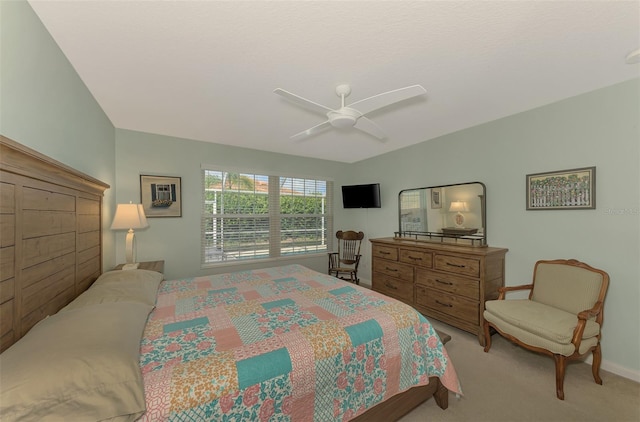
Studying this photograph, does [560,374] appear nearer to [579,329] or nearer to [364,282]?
[579,329]

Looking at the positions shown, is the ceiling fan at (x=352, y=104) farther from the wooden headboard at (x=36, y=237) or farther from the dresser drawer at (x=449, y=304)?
the dresser drawer at (x=449, y=304)

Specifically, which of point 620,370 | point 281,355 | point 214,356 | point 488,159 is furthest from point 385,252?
point 214,356

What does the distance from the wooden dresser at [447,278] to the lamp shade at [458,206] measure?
542 mm

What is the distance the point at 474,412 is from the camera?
1.79m

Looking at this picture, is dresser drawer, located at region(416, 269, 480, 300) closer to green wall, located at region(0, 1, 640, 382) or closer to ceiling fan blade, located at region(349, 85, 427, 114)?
green wall, located at region(0, 1, 640, 382)

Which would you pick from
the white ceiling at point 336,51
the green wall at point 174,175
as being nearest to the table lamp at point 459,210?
the white ceiling at point 336,51

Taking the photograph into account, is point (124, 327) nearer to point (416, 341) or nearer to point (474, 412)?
point (416, 341)

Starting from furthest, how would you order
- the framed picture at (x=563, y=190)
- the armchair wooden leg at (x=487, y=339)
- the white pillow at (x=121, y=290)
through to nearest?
the armchair wooden leg at (x=487, y=339) < the framed picture at (x=563, y=190) < the white pillow at (x=121, y=290)

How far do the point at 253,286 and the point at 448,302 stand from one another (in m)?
2.33

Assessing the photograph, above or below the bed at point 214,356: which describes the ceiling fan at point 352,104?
above

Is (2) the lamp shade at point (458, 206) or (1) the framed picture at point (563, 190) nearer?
(1) the framed picture at point (563, 190)

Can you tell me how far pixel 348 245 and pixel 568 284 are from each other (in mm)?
3181

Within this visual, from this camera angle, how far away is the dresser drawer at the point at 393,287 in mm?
3461

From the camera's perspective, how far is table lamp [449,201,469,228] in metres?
3.33
